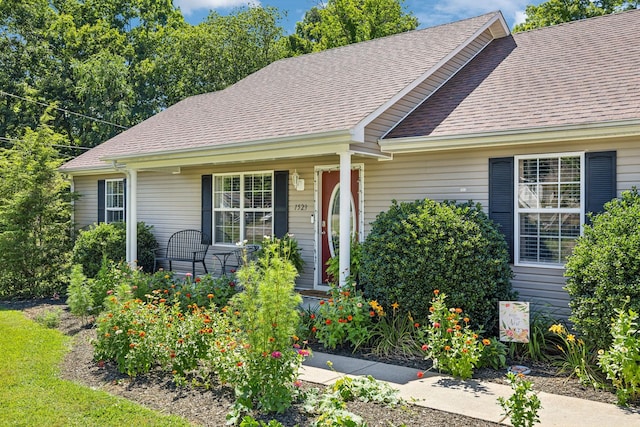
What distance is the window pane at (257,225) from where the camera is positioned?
990 centimetres

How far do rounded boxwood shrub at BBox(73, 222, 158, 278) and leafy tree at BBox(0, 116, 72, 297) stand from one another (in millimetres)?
525

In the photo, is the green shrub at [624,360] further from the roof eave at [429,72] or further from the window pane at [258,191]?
the window pane at [258,191]

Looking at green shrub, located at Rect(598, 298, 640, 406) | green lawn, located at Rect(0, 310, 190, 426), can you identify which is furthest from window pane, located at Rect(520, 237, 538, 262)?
green lawn, located at Rect(0, 310, 190, 426)

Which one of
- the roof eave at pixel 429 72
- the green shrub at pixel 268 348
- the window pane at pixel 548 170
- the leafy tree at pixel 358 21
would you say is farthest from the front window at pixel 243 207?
the leafy tree at pixel 358 21

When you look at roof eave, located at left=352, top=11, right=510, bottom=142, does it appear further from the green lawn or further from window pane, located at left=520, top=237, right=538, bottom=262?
the green lawn

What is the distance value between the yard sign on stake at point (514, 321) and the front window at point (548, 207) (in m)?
1.26

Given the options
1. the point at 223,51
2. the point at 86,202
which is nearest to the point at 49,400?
the point at 86,202

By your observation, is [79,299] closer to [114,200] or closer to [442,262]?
[442,262]

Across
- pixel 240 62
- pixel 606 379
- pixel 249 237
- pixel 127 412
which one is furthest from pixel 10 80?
pixel 606 379

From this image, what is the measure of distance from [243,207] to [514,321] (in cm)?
591

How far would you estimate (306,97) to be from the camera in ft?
31.8

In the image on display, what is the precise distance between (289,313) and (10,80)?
2350cm

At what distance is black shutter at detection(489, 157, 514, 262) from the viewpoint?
6883mm

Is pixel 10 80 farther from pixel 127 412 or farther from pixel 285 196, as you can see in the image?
pixel 127 412
